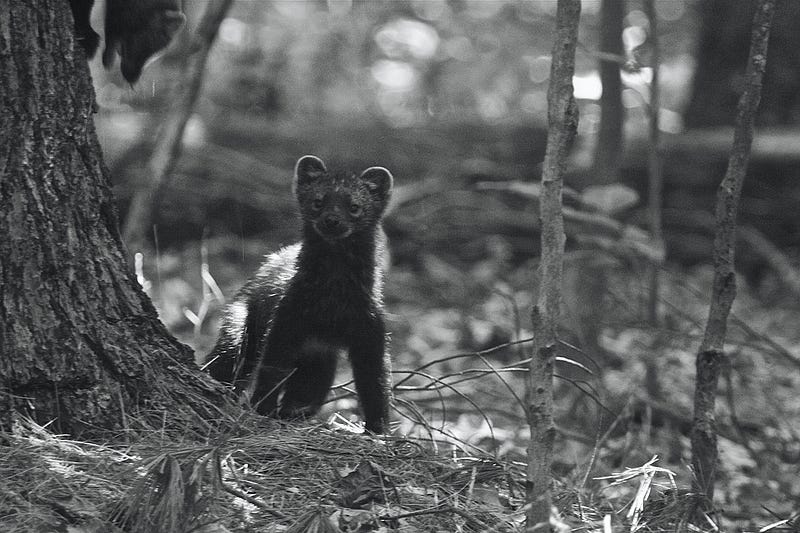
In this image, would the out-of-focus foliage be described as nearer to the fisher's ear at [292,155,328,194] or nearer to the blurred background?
the blurred background

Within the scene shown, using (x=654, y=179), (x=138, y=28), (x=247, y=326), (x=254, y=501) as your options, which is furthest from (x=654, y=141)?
(x=254, y=501)

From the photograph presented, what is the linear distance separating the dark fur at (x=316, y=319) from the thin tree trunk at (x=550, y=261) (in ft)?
3.92

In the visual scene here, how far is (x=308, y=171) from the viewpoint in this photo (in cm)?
447

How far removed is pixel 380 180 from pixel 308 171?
365mm

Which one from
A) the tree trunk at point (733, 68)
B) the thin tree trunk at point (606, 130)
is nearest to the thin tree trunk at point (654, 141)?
the thin tree trunk at point (606, 130)

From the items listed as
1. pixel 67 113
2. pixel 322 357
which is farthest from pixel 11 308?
pixel 322 357

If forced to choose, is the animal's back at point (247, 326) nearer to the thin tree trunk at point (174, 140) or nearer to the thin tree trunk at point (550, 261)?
the thin tree trunk at point (550, 261)

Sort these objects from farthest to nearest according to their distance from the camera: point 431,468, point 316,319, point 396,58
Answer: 1. point 396,58
2. point 316,319
3. point 431,468

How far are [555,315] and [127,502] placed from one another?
1.40 meters

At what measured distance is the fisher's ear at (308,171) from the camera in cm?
445

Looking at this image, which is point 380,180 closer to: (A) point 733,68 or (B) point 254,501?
(B) point 254,501

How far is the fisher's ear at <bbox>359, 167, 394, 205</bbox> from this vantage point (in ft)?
14.8

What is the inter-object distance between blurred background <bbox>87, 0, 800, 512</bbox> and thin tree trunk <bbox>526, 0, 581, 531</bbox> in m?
1.74

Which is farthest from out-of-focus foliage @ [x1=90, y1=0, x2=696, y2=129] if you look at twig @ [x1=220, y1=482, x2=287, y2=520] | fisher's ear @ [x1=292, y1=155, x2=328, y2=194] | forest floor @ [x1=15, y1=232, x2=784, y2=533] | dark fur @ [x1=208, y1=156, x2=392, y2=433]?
twig @ [x1=220, y1=482, x2=287, y2=520]
